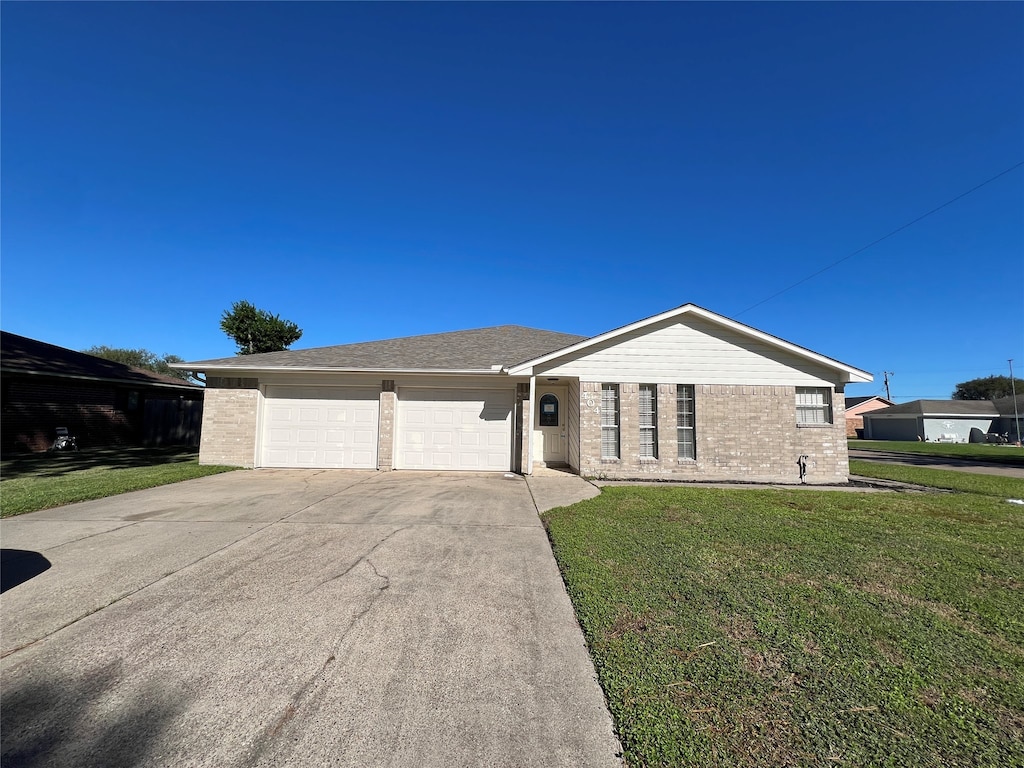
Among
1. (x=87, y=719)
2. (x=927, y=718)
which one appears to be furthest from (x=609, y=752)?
(x=87, y=719)

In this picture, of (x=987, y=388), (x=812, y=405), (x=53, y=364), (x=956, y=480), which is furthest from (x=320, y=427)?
(x=987, y=388)

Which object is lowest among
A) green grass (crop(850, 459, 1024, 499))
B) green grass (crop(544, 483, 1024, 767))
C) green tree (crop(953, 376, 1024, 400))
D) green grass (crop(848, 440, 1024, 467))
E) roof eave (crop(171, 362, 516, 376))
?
green grass (crop(544, 483, 1024, 767))

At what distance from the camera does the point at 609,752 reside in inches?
75.8

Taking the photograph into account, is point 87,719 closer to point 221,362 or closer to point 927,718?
point 927,718

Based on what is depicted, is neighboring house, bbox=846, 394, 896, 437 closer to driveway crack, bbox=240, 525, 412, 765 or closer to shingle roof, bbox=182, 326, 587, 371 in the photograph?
shingle roof, bbox=182, 326, 587, 371

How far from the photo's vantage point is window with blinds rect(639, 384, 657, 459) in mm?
10484

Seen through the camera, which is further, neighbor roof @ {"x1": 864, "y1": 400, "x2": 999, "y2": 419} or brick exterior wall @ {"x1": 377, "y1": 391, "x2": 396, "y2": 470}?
neighbor roof @ {"x1": 864, "y1": 400, "x2": 999, "y2": 419}

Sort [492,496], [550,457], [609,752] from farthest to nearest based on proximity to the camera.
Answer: [550,457]
[492,496]
[609,752]

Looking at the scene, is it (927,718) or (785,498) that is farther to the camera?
(785,498)

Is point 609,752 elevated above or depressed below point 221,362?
below

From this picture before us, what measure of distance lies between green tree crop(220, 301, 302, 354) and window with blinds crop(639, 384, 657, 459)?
2808 centimetres

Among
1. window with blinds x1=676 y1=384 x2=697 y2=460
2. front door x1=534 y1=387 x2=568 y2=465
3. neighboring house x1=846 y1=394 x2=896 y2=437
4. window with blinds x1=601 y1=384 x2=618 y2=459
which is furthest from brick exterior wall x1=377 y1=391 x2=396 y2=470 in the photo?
neighboring house x1=846 y1=394 x2=896 y2=437

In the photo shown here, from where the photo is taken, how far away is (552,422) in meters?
12.2

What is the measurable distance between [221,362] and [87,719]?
10.7 metres
